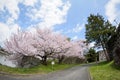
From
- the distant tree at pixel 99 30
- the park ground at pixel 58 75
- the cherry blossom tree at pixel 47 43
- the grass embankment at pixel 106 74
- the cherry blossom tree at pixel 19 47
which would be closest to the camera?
the grass embankment at pixel 106 74

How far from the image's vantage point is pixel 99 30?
163 ft

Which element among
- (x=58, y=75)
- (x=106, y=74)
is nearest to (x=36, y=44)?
(x=58, y=75)

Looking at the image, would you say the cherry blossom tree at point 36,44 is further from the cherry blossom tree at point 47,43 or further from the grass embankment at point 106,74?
the grass embankment at point 106,74

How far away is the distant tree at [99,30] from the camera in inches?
1880

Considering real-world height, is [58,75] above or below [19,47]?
A: below

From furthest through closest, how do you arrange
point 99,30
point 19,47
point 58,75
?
1. point 99,30
2. point 19,47
3. point 58,75

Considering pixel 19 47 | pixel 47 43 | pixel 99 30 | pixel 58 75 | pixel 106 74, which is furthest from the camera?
pixel 99 30

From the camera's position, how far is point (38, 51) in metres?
36.8

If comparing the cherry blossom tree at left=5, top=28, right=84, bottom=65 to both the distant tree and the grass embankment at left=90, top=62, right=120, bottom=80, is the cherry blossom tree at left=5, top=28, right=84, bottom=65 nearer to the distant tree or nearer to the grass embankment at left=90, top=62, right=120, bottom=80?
the distant tree

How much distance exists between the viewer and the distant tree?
47.8 m

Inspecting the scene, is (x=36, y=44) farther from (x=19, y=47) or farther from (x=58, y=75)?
(x=58, y=75)

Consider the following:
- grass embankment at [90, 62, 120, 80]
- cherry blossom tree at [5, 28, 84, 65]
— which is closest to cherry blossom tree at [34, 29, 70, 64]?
cherry blossom tree at [5, 28, 84, 65]

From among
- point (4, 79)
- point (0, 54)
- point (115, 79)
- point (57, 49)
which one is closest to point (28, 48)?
point (0, 54)

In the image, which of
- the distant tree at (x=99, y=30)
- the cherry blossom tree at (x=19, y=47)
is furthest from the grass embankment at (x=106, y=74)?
the distant tree at (x=99, y=30)
